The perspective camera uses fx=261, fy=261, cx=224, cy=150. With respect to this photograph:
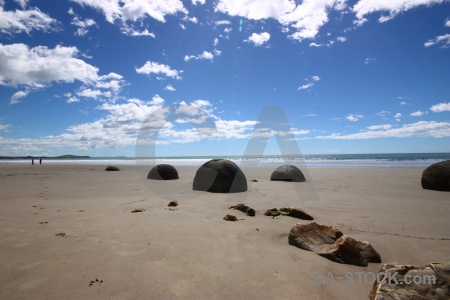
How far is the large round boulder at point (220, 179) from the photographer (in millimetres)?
8438

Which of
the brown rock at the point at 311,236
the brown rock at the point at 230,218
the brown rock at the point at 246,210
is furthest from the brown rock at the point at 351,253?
the brown rock at the point at 246,210

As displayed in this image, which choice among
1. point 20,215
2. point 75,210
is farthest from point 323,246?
point 20,215

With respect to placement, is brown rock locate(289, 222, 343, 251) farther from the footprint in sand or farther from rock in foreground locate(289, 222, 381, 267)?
the footprint in sand

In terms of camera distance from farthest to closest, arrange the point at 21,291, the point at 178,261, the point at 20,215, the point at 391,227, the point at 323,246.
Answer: the point at 20,215 → the point at 391,227 → the point at 323,246 → the point at 178,261 → the point at 21,291

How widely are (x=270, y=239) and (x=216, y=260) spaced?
1.11m

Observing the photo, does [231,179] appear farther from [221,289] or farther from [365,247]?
[221,289]

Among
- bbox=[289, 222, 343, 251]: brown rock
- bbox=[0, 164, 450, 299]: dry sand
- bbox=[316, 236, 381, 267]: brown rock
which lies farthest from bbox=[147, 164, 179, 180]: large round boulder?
bbox=[316, 236, 381, 267]: brown rock

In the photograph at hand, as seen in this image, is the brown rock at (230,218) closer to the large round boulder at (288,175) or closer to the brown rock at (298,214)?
the brown rock at (298,214)

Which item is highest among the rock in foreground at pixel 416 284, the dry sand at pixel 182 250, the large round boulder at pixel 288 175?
the large round boulder at pixel 288 175

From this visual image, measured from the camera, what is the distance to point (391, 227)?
14.9 feet

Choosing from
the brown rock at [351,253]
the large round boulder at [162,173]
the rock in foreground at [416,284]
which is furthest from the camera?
the large round boulder at [162,173]

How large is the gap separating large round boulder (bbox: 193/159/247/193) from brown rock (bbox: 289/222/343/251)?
4884mm

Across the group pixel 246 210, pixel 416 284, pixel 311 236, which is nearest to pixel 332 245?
pixel 311 236

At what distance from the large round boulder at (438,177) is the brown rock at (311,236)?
26.2 feet
